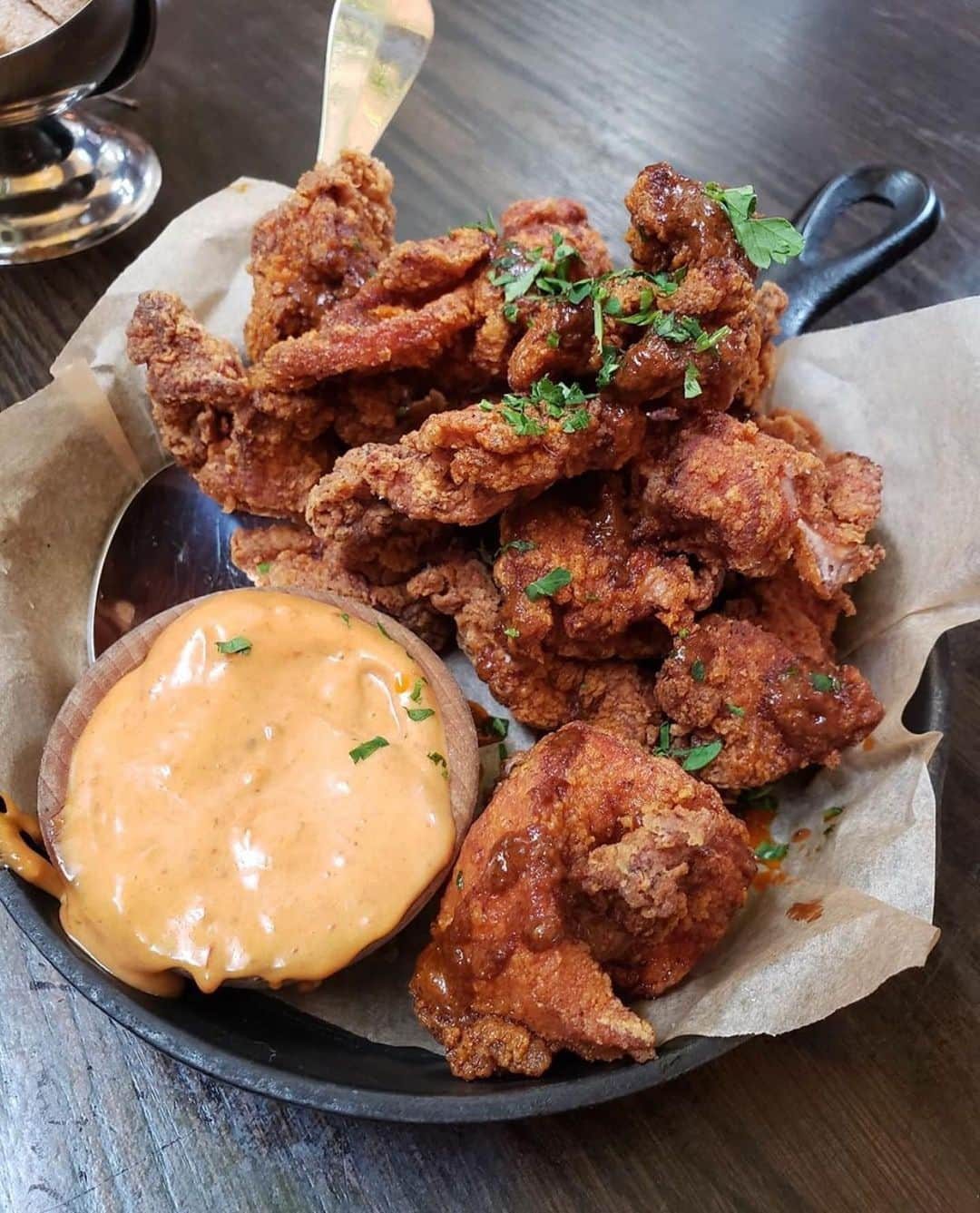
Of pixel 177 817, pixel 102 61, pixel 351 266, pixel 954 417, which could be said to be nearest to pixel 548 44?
pixel 102 61

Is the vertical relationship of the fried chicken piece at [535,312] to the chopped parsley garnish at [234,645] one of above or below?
above

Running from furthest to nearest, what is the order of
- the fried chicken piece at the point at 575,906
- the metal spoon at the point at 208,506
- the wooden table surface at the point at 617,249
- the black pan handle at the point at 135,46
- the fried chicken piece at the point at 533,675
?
the black pan handle at the point at 135,46 < the metal spoon at the point at 208,506 < the fried chicken piece at the point at 533,675 < the wooden table surface at the point at 617,249 < the fried chicken piece at the point at 575,906

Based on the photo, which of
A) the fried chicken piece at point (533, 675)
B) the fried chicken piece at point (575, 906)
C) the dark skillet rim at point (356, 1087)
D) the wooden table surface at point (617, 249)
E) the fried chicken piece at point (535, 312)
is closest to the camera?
the dark skillet rim at point (356, 1087)

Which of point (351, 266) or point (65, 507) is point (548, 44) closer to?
point (351, 266)

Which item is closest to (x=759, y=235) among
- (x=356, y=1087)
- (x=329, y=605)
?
(x=329, y=605)

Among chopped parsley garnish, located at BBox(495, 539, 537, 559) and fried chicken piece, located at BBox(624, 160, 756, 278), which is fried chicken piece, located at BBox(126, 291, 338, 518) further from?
fried chicken piece, located at BBox(624, 160, 756, 278)

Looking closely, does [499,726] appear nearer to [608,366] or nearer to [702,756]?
[702,756]

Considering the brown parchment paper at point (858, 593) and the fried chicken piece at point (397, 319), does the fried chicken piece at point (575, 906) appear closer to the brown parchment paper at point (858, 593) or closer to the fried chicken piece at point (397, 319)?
the brown parchment paper at point (858, 593)

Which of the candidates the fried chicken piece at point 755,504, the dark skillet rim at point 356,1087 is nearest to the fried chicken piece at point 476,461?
the fried chicken piece at point 755,504
